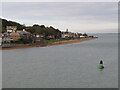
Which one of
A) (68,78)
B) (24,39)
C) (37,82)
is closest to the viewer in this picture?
(37,82)

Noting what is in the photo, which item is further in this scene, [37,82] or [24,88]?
[37,82]

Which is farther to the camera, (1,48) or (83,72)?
(1,48)

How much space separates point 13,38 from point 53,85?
73.7 ft

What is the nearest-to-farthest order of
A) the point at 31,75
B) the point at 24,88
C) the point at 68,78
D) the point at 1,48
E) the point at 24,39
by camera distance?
the point at 24,88 < the point at 68,78 < the point at 31,75 < the point at 1,48 < the point at 24,39

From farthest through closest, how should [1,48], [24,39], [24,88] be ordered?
[24,39] < [1,48] < [24,88]

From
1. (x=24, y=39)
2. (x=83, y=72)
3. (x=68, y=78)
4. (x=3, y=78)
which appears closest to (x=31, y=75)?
(x=3, y=78)

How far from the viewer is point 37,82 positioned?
7645 millimetres

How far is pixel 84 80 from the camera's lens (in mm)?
7812

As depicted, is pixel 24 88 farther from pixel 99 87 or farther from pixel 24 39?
pixel 24 39

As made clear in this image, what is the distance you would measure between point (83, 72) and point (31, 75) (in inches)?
92.1

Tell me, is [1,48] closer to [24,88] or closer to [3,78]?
[3,78]

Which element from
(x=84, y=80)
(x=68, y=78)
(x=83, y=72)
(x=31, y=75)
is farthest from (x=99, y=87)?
(x=31, y=75)

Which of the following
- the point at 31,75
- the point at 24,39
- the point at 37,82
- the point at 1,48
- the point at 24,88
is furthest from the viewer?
the point at 24,39

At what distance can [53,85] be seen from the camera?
23.8 feet
